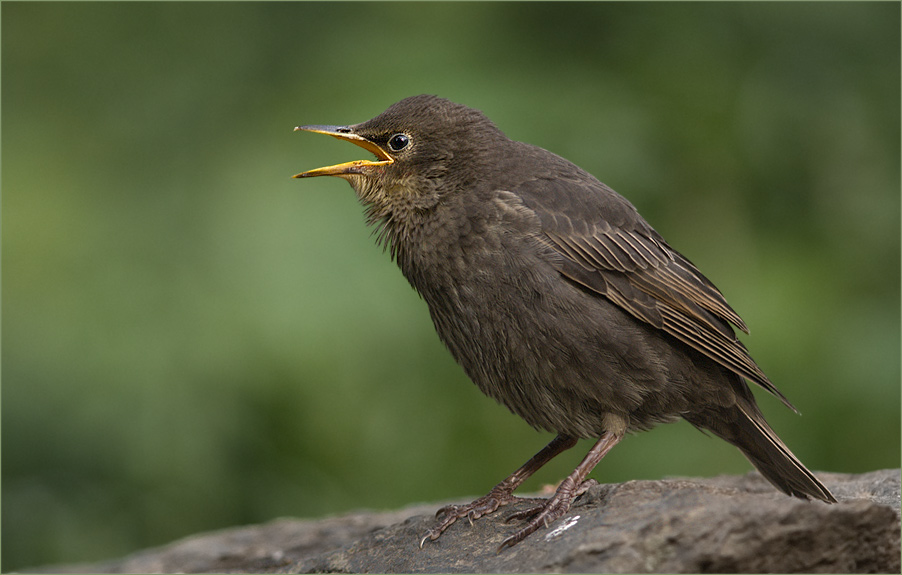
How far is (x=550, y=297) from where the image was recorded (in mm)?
4133

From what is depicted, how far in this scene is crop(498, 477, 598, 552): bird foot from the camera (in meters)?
3.77

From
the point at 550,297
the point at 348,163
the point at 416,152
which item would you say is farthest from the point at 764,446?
the point at 348,163

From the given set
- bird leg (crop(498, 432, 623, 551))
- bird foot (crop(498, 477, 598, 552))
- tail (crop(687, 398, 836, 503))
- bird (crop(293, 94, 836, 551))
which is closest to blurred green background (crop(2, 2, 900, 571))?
tail (crop(687, 398, 836, 503))

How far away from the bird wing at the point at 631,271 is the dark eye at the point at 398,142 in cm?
56

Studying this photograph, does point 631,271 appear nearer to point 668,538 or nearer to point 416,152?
point 416,152

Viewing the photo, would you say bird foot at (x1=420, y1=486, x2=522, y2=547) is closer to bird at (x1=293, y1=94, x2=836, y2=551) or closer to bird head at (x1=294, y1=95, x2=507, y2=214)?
bird at (x1=293, y1=94, x2=836, y2=551)

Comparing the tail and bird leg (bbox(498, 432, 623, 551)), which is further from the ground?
bird leg (bbox(498, 432, 623, 551))

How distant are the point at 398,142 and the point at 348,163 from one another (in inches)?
9.0

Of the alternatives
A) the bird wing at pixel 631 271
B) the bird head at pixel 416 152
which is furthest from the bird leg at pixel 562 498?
the bird head at pixel 416 152

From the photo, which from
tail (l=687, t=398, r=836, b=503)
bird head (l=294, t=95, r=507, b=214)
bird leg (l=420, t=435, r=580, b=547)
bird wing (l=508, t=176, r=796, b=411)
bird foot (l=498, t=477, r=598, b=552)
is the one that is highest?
bird head (l=294, t=95, r=507, b=214)

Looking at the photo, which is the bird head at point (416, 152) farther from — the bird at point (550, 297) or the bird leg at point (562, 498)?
the bird leg at point (562, 498)

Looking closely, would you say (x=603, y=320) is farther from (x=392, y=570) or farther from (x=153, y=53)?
(x=153, y=53)

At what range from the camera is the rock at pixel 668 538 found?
3.02 meters

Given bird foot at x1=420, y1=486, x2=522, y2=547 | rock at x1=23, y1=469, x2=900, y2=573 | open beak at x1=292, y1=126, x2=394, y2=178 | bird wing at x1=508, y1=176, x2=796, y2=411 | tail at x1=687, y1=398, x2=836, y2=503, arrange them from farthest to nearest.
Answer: open beak at x1=292, y1=126, x2=394, y2=178 < tail at x1=687, y1=398, x2=836, y2=503 < bird wing at x1=508, y1=176, x2=796, y2=411 < bird foot at x1=420, y1=486, x2=522, y2=547 < rock at x1=23, y1=469, x2=900, y2=573
